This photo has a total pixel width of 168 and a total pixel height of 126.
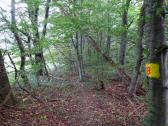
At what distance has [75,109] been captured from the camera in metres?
8.08

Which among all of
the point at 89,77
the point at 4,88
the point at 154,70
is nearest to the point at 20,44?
the point at 89,77

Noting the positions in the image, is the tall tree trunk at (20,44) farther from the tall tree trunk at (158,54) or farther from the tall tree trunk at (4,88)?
the tall tree trunk at (158,54)

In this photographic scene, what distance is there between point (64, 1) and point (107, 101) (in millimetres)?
5226

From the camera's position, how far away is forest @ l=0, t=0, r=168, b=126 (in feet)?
14.6

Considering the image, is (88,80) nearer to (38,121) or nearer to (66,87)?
(66,87)

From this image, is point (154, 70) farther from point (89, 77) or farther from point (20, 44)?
point (89, 77)

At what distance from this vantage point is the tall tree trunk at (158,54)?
4.29m

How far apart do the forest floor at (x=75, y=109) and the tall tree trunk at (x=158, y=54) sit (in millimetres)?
2512

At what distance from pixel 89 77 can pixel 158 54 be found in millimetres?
9362

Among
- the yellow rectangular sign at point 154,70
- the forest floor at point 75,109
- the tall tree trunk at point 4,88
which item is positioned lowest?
the forest floor at point 75,109

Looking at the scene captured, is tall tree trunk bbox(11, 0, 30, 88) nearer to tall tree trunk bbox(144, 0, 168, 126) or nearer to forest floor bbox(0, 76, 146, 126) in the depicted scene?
forest floor bbox(0, 76, 146, 126)

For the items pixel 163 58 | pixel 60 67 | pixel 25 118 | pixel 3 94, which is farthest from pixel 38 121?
pixel 60 67

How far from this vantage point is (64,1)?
40.1ft

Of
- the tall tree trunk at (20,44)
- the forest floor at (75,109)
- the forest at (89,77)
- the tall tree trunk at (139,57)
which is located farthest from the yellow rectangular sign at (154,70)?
the tall tree trunk at (20,44)
